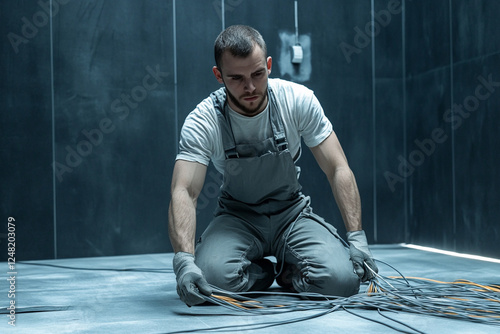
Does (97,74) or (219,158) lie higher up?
(97,74)

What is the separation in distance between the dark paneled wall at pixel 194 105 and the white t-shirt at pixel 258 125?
1400mm

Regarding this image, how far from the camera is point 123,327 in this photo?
1.60 metres

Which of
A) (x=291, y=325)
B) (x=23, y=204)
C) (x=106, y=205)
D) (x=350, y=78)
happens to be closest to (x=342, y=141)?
(x=350, y=78)

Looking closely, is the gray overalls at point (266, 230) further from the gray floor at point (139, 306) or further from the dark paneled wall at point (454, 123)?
the dark paneled wall at point (454, 123)

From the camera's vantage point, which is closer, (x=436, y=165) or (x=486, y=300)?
(x=486, y=300)

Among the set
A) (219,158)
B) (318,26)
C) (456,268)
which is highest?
(318,26)

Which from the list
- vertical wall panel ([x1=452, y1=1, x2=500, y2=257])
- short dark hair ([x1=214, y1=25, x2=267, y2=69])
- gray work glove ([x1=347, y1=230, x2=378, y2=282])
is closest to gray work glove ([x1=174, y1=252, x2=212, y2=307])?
gray work glove ([x1=347, y1=230, x2=378, y2=282])

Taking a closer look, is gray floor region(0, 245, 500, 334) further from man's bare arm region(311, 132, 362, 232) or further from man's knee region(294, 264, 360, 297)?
man's bare arm region(311, 132, 362, 232)

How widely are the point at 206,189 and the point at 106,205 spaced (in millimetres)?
629

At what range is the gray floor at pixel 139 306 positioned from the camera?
1.58 meters

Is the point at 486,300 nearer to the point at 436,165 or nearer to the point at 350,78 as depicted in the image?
the point at 436,165

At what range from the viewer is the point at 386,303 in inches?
70.3

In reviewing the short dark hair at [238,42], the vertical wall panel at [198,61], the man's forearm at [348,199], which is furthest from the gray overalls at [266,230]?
the vertical wall panel at [198,61]

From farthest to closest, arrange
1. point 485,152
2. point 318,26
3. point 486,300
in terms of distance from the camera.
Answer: point 318,26, point 485,152, point 486,300
